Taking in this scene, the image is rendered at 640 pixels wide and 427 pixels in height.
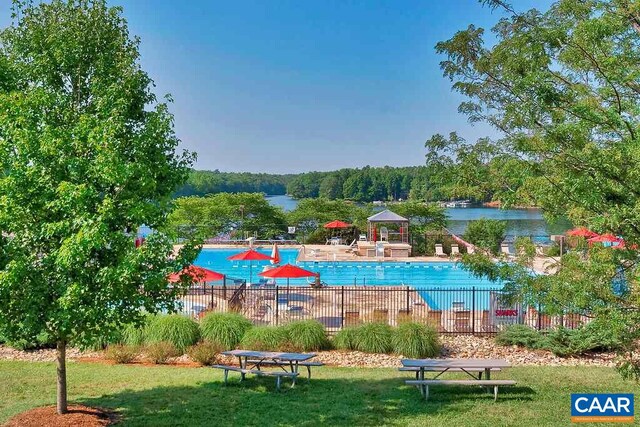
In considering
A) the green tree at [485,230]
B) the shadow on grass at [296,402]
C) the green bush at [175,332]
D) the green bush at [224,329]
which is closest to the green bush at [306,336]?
the green bush at [224,329]

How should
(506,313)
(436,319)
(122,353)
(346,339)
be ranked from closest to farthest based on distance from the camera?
(122,353) → (346,339) → (506,313) → (436,319)

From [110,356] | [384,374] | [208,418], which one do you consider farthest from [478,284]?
[208,418]

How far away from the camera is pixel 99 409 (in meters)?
8.22

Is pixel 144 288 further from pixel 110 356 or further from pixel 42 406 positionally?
pixel 110 356

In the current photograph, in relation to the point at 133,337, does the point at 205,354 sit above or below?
below

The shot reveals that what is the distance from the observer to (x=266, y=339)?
12.2 m

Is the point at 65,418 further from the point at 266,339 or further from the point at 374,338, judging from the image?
the point at 374,338

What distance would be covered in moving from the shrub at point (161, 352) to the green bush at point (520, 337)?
25.4 ft

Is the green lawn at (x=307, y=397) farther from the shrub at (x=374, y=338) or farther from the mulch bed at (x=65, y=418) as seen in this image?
the shrub at (x=374, y=338)

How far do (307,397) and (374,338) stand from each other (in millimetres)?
3819

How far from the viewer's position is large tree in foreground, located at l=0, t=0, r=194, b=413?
673 centimetres

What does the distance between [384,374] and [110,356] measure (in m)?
6.17

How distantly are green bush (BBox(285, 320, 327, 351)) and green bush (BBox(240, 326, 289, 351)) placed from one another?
164 mm

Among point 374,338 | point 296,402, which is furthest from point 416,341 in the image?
point 296,402
